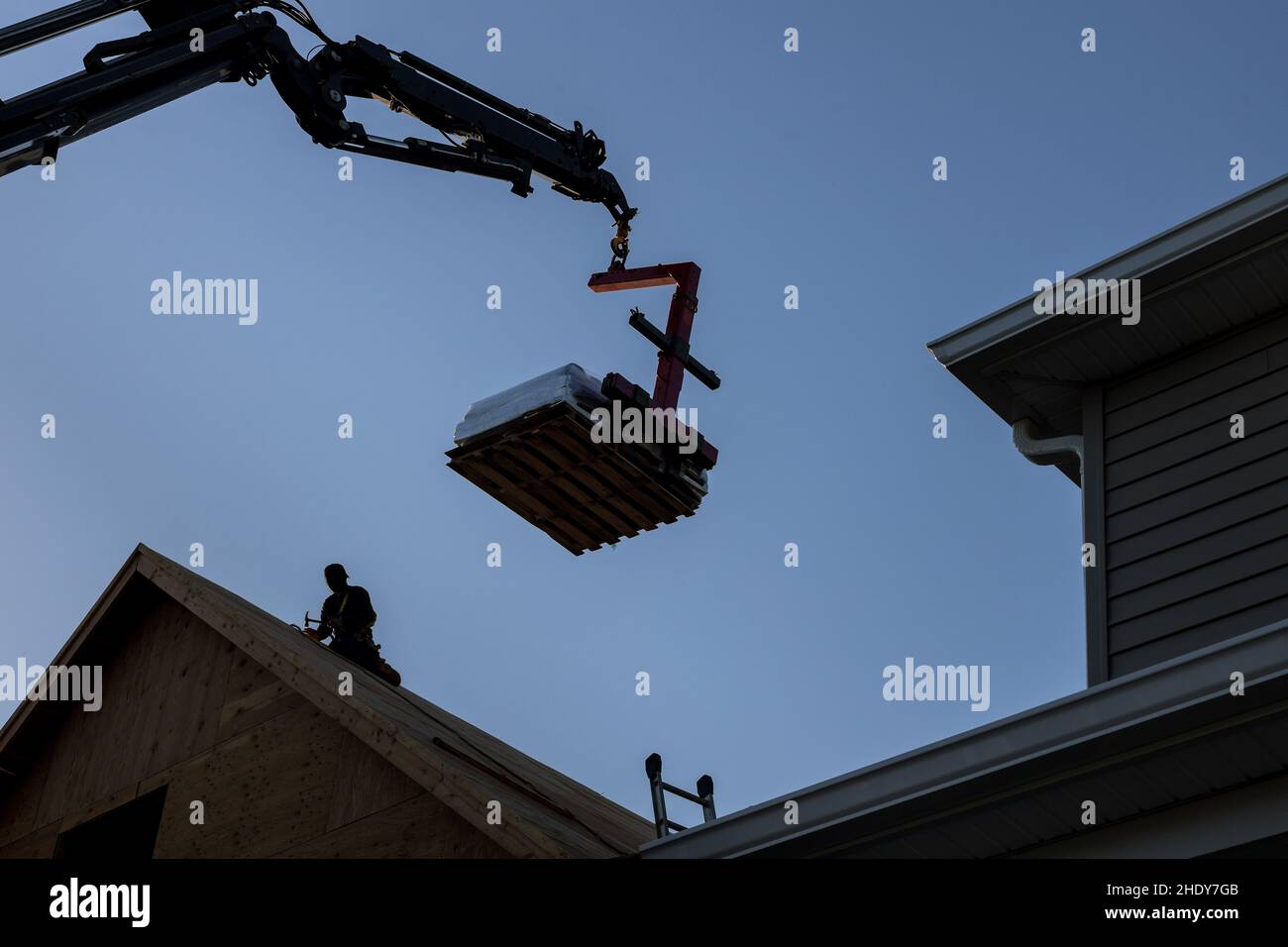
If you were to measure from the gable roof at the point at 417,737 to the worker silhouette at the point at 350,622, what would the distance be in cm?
105

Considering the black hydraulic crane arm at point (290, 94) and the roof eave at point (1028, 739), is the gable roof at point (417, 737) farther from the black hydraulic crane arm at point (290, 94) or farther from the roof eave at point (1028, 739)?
the black hydraulic crane arm at point (290, 94)

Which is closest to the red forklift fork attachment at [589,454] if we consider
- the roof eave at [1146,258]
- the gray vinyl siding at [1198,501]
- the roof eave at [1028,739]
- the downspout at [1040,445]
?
the roof eave at [1146,258]

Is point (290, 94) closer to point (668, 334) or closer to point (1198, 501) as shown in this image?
point (668, 334)

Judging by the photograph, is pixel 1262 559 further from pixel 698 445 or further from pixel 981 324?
pixel 698 445

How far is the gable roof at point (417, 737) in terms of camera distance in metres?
9.79

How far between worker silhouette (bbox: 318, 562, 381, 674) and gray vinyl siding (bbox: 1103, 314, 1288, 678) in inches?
280

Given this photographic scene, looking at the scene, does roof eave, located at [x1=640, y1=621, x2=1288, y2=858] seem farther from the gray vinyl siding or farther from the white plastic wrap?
the white plastic wrap

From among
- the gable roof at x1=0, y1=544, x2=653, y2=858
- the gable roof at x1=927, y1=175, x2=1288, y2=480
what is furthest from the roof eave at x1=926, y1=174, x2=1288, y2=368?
the gable roof at x1=0, y1=544, x2=653, y2=858

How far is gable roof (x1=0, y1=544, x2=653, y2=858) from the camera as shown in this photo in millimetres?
9789

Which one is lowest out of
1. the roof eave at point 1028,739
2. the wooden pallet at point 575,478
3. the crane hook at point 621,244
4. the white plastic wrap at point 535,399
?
the roof eave at point 1028,739

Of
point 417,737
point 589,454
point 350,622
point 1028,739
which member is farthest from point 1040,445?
point 350,622
